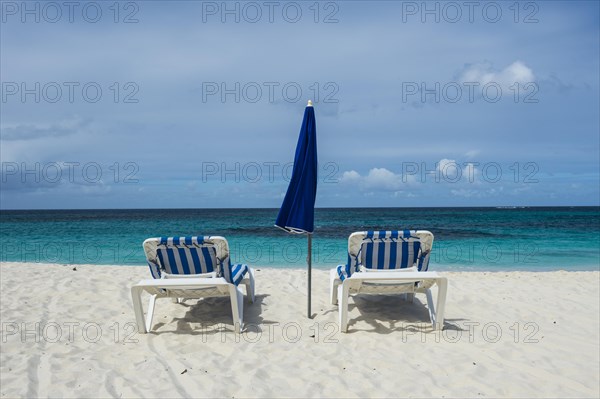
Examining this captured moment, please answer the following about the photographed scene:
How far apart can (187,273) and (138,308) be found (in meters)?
0.60

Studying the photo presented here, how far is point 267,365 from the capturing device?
403 cm

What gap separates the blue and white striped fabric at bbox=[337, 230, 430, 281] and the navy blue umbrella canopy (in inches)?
24.9

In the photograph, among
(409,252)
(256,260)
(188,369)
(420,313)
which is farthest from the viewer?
(256,260)

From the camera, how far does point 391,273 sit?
5.00 meters

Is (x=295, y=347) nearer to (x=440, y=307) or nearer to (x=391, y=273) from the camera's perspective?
(x=391, y=273)

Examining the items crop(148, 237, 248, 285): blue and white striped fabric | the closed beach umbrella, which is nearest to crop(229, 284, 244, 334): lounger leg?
crop(148, 237, 248, 285): blue and white striped fabric

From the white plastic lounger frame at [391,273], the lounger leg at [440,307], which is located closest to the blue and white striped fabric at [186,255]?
the white plastic lounger frame at [391,273]

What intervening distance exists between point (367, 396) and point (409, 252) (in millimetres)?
2038

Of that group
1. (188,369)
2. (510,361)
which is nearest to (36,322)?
(188,369)

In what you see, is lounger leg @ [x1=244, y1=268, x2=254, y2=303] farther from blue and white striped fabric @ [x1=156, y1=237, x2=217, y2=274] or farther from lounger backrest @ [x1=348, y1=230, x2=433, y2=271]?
lounger backrest @ [x1=348, y1=230, x2=433, y2=271]

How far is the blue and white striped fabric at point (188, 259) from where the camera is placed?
4.88 metres

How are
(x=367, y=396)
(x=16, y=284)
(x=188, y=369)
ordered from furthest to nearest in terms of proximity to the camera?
(x=16, y=284), (x=188, y=369), (x=367, y=396)

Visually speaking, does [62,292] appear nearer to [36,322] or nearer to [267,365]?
[36,322]

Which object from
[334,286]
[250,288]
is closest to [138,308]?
[250,288]
